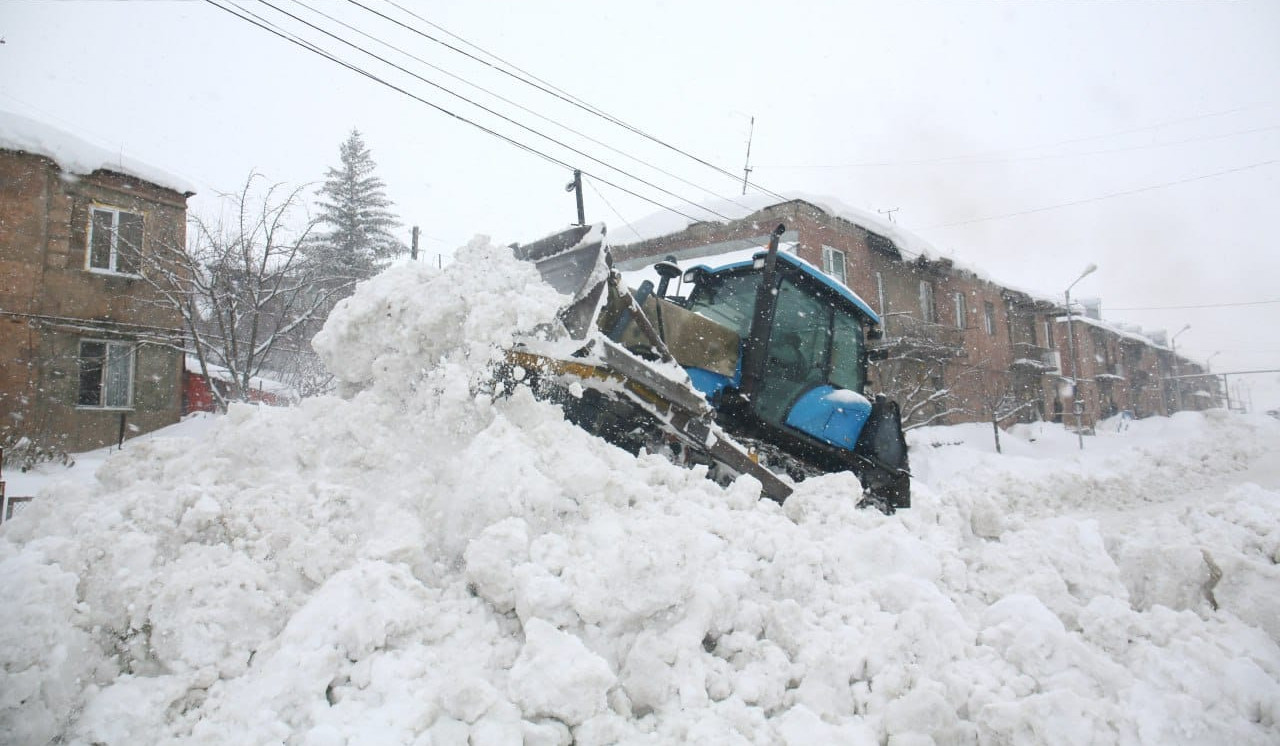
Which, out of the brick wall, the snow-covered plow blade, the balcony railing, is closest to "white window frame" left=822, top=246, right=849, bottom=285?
the balcony railing

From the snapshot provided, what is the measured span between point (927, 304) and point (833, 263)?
20.7 ft

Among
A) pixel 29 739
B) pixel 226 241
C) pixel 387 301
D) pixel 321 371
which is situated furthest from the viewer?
pixel 321 371

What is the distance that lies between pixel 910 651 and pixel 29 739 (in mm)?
2915

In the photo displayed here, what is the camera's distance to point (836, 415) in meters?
5.81

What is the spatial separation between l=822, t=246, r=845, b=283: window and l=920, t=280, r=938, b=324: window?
5152mm

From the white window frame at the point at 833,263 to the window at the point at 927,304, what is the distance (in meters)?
5.09

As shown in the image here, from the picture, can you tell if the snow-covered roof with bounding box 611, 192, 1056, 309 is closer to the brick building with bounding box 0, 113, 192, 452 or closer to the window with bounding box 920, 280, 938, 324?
the window with bounding box 920, 280, 938, 324

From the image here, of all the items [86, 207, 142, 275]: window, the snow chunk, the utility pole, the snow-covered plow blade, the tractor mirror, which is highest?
[86, 207, 142, 275]: window

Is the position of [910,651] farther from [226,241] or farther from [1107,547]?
[226,241]

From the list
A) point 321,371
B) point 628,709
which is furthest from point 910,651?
point 321,371

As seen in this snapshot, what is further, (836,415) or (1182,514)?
(836,415)

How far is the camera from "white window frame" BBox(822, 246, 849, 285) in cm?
1822

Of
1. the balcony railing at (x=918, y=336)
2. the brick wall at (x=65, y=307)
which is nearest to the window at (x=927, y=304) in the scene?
the balcony railing at (x=918, y=336)

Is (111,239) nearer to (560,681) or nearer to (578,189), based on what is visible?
(578,189)
